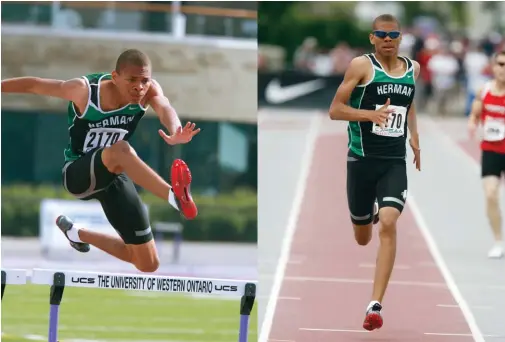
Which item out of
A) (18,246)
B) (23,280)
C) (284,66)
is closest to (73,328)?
(23,280)

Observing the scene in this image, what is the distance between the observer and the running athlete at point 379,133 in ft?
30.3

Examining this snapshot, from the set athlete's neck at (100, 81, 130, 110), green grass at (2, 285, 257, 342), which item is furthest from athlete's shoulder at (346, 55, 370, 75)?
green grass at (2, 285, 257, 342)

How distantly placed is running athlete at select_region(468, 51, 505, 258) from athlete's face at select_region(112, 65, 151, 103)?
5331mm

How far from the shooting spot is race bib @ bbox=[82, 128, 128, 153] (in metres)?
8.88

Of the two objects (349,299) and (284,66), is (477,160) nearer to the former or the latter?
(349,299)

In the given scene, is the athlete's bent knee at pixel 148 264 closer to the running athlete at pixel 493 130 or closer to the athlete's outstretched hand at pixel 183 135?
the athlete's outstretched hand at pixel 183 135

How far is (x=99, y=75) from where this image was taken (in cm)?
898

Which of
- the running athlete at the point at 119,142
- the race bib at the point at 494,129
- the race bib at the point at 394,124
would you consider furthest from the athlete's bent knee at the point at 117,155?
the race bib at the point at 494,129

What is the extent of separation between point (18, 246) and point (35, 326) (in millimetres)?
11751

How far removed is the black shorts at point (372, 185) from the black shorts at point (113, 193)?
5.26 feet

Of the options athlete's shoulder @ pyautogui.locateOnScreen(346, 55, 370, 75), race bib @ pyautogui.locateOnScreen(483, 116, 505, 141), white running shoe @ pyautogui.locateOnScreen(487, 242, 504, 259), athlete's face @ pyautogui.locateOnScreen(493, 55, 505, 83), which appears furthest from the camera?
white running shoe @ pyautogui.locateOnScreen(487, 242, 504, 259)

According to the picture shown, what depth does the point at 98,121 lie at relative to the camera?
8883 mm

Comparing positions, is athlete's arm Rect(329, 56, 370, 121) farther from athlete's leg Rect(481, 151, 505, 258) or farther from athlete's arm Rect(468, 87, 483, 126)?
athlete's leg Rect(481, 151, 505, 258)

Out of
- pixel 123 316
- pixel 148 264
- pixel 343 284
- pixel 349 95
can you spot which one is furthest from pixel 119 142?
pixel 123 316
